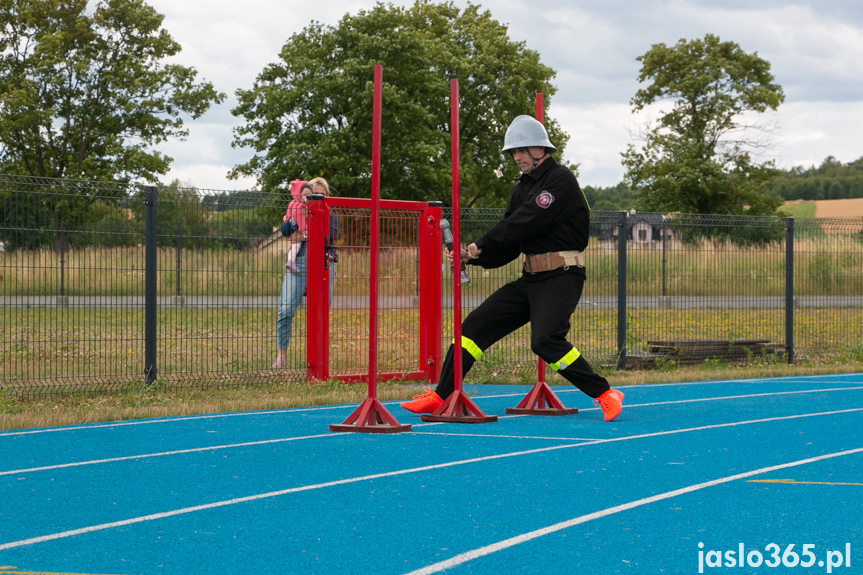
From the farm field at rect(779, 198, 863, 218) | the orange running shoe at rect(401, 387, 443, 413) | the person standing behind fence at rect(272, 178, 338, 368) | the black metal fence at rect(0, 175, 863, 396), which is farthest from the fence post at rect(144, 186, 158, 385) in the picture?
the farm field at rect(779, 198, 863, 218)

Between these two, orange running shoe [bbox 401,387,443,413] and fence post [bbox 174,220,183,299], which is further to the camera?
fence post [bbox 174,220,183,299]

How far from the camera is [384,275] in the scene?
1201 centimetres

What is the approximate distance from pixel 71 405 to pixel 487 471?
16.6 ft

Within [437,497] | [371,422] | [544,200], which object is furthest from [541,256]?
[437,497]

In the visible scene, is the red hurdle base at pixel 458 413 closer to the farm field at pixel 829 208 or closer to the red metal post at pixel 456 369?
the red metal post at pixel 456 369

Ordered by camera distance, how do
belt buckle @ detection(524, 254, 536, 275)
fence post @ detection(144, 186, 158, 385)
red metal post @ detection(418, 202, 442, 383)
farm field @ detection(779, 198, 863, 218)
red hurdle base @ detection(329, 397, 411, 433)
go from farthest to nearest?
farm field @ detection(779, 198, 863, 218), red metal post @ detection(418, 202, 442, 383), fence post @ detection(144, 186, 158, 385), belt buckle @ detection(524, 254, 536, 275), red hurdle base @ detection(329, 397, 411, 433)

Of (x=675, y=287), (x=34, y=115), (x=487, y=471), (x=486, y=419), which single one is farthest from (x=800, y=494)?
(x=34, y=115)

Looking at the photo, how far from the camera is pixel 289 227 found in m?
11.4

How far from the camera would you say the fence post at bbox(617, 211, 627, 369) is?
552 inches

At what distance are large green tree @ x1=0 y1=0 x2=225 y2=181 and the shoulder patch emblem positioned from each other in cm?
3308

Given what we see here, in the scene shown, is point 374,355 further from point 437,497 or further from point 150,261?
point 150,261

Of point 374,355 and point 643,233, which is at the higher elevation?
point 643,233

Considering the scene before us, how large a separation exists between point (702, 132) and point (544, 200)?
53428mm

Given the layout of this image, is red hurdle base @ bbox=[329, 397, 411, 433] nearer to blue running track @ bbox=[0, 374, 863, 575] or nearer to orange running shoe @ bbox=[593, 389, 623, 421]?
blue running track @ bbox=[0, 374, 863, 575]
